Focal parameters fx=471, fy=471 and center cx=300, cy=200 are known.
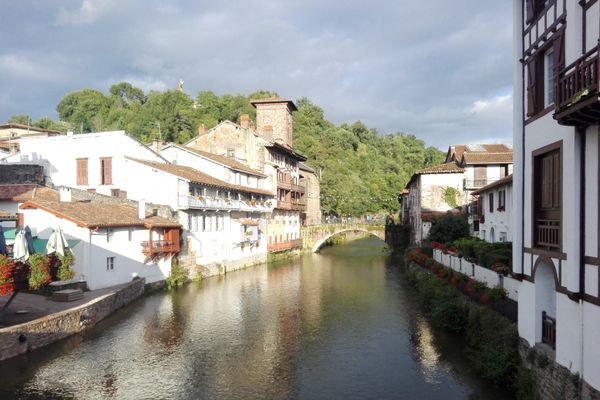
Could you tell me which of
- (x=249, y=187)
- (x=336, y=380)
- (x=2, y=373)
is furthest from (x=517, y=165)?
(x=249, y=187)

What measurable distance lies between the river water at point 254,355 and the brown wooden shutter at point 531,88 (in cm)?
884

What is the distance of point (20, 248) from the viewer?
62.2ft

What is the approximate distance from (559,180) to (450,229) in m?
28.1

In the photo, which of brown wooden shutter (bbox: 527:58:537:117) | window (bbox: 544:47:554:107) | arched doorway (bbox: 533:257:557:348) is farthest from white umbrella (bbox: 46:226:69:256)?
window (bbox: 544:47:554:107)

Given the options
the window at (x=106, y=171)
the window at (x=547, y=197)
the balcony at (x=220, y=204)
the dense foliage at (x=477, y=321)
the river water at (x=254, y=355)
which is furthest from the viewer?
the window at (x=106, y=171)

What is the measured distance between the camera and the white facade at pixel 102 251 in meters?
27.6

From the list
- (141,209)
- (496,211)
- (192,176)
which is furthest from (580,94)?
(192,176)

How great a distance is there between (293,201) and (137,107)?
56.2m

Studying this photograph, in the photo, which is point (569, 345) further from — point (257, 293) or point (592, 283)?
point (257, 293)

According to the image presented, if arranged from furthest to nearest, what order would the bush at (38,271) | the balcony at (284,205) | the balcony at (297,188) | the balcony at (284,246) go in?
the balcony at (297,188) < the balcony at (284,205) < the balcony at (284,246) < the bush at (38,271)

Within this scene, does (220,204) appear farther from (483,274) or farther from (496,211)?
(483,274)

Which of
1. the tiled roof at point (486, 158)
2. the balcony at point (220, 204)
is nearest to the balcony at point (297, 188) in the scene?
the balcony at point (220, 204)

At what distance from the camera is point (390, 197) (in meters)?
98.7

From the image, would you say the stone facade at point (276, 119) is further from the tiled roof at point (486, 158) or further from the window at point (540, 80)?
the window at point (540, 80)
